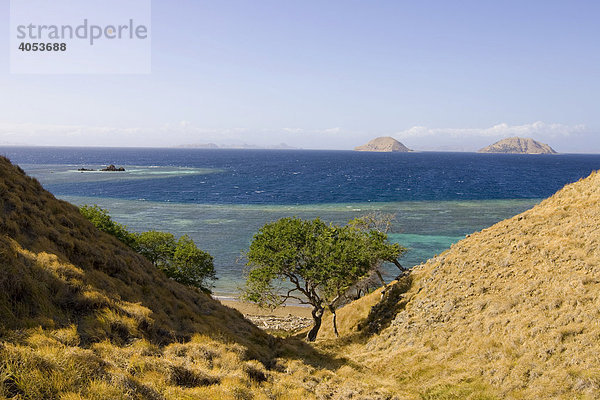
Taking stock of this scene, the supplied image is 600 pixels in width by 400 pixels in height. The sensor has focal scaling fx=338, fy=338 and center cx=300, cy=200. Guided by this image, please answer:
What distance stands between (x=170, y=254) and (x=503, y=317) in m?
30.3

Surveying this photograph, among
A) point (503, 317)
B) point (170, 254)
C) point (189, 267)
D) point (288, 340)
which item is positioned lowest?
point (288, 340)

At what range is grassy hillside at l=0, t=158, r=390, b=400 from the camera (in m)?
10.4

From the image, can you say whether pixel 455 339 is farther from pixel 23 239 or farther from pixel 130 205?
pixel 130 205

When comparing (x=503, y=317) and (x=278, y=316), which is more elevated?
(x=503, y=317)

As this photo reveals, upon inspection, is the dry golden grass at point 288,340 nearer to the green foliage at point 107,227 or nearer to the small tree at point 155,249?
the green foliage at point 107,227

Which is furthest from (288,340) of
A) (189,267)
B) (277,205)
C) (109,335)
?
(277,205)

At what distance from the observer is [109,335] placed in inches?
551

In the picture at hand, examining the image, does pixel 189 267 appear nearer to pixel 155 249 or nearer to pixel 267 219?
pixel 155 249

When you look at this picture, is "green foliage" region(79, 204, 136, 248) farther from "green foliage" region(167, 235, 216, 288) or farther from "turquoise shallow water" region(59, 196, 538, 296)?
"turquoise shallow water" region(59, 196, 538, 296)

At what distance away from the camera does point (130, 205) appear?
311ft

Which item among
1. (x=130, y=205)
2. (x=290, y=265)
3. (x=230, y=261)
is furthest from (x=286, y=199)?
(x=290, y=265)

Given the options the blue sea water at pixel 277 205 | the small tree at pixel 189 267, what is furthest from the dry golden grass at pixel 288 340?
the blue sea water at pixel 277 205

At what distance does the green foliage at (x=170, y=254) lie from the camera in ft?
112

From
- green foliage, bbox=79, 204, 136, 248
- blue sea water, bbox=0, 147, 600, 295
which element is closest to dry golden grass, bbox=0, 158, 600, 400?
green foliage, bbox=79, 204, 136, 248
